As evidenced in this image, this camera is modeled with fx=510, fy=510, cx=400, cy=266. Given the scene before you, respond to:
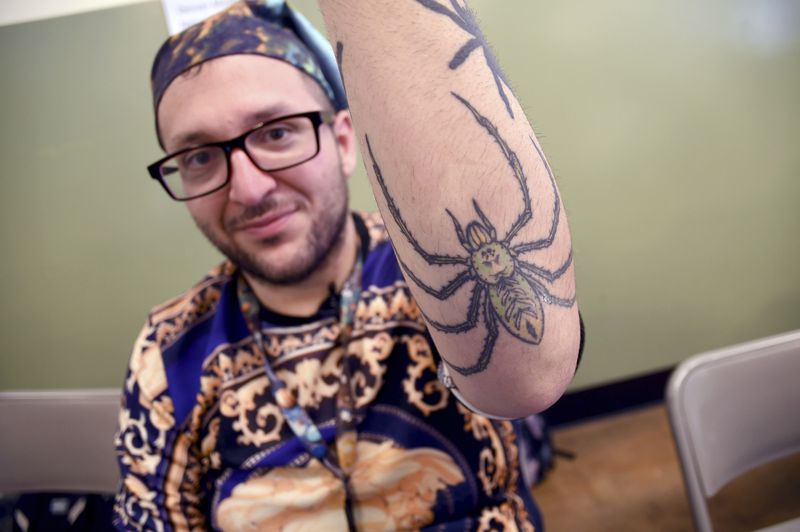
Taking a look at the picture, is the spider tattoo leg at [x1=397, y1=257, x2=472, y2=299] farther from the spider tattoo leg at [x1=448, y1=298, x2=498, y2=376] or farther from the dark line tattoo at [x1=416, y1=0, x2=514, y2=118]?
the dark line tattoo at [x1=416, y1=0, x2=514, y2=118]

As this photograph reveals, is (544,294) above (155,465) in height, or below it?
above

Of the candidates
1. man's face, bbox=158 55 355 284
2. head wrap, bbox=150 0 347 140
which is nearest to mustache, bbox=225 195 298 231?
man's face, bbox=158 55 355 284

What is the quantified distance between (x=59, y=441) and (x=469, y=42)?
1225 millimetres

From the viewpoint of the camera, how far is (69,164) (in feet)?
5.55

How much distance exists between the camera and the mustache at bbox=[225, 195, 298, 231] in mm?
767

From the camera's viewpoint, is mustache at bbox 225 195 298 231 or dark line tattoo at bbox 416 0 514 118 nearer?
dark line tattoo at bbox 416 0 514 118

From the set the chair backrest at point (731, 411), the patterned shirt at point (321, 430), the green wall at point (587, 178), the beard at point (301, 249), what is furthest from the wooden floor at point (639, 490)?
the beard at point (301, 249)

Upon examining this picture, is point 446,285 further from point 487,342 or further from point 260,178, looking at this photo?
point 260,178

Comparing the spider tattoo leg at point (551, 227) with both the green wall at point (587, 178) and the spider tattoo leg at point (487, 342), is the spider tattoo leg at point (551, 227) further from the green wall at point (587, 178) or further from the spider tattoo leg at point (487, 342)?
the green wall at point (587, 178)

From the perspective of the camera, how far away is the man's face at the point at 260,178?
2.50 ft

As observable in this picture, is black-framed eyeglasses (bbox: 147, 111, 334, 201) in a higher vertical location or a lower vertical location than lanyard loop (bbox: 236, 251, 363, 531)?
higher

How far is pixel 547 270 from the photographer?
415mm

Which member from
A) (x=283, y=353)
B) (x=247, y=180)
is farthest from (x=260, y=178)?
(x=283, y=353)

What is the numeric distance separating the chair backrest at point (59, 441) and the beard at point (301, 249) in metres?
0.50
